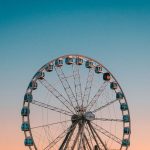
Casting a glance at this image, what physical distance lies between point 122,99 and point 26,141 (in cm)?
1635

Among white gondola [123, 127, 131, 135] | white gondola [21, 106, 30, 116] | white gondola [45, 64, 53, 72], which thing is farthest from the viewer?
white gondola [123, 127, 131, 135]

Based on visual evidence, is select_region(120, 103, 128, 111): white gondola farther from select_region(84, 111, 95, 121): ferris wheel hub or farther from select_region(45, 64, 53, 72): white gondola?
select_region(45, 64, 53, 72): white gondola

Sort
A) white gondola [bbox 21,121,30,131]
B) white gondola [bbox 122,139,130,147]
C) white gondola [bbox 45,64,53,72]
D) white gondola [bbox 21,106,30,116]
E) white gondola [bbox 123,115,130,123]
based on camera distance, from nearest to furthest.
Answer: white gondola [bbox 21,121,30,131] < white gondola [bbox 21,106,30,116] < white gondola [bbox 45,64,53,72] < white gondola [bbox 122,139,130,147] < white gondola [bbox 123,115,130,123]

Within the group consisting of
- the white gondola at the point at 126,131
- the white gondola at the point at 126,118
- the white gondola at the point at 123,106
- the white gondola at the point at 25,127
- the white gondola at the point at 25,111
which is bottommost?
the white gondola at the point at 126,131

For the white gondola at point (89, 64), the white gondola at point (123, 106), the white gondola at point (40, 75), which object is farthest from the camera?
the white gondola at point (123, 106)

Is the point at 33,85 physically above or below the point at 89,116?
above

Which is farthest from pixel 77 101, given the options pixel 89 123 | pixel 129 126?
pixel 129 126

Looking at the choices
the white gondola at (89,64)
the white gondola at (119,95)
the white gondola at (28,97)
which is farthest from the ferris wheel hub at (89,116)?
the white gondola at (28,97)

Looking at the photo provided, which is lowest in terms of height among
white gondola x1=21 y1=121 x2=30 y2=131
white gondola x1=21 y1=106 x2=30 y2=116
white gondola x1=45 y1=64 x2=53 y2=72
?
white gondola x1=21 y1=121 x2=30 y2=131

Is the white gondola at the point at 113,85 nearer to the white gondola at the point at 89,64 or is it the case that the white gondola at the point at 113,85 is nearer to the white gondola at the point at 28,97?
the white gondola at the point at 89,64

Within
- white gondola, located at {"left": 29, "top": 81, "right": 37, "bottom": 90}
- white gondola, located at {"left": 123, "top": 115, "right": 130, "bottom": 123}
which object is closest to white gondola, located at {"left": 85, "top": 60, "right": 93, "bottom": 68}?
white gondola, located at {"left": 29, "top": 81, "right": 37, "bottom": 90}

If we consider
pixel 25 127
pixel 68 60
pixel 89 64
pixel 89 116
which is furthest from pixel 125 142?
pixel 25 127

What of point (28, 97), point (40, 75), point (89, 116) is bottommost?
point (89, 116)

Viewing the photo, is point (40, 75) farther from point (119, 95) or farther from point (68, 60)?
point (119, 95)
